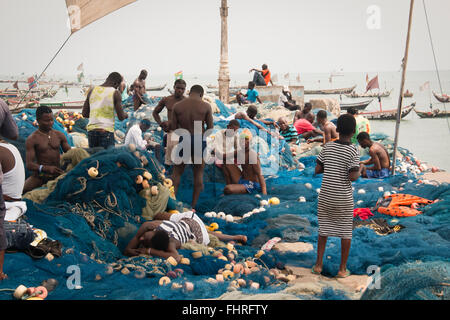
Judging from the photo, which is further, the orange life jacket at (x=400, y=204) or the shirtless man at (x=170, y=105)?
the shirtless man at (x=170, y=105)

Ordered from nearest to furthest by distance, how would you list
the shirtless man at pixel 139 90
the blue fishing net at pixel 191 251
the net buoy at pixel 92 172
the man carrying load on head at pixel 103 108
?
the blue fishing net at pixel 191 251 → the net buoy at pixel 92 172 → the man carrying load on head at pixel 103 108 → the shirtless man at pixel 139 90

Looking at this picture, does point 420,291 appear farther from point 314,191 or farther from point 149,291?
point 314,191

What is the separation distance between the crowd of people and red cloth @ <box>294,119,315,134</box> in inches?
88.1

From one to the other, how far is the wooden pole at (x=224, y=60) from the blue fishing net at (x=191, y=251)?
11.2m

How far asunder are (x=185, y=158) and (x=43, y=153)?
180cm

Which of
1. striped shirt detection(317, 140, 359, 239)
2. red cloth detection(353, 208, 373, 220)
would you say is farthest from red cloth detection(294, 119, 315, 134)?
striped shirt detection(317, 140, 359, 239)

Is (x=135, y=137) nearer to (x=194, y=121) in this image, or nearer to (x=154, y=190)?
(x=194, y=121)

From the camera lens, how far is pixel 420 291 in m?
3.02

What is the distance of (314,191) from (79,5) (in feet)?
14.7

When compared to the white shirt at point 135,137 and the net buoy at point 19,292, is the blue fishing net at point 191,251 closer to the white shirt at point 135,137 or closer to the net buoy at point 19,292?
the net buoy at point 19,292

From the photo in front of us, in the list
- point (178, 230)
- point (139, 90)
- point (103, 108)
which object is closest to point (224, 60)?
point (139, 90)

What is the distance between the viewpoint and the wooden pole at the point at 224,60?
17052 millimetres

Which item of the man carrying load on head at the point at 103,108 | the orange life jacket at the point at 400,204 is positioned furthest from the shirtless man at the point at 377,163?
the man carrying load on head at the point at 103,108
